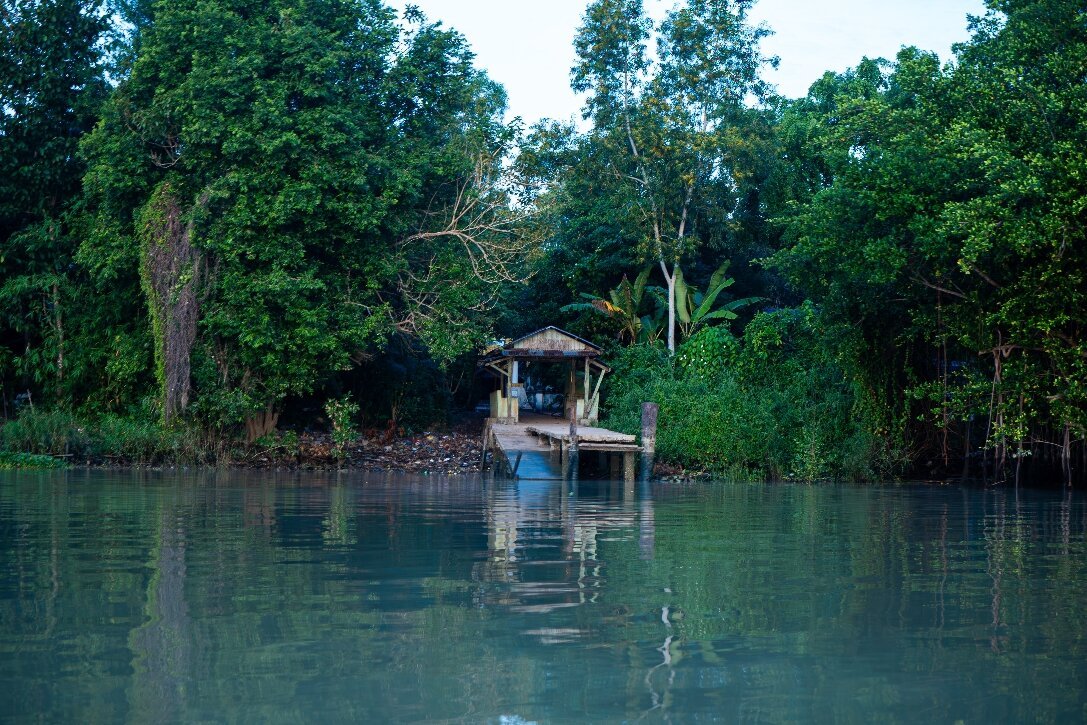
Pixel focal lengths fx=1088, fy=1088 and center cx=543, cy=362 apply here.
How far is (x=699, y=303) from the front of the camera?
3609 centimetres

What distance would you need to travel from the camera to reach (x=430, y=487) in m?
20.6

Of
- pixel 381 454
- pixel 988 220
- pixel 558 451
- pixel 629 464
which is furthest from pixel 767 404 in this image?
pixel 381 454

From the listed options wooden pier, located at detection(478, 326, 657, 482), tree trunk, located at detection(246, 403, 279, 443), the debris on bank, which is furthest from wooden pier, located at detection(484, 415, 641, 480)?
tree trunk, located at detection(246, 403, 279, 443)

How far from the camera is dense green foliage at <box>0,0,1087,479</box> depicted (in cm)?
2127

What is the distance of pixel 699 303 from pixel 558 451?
1162cm

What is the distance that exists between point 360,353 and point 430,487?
8619 mm

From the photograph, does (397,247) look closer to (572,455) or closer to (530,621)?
(572,455)

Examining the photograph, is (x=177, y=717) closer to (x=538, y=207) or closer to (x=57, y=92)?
(x=538, y=207)

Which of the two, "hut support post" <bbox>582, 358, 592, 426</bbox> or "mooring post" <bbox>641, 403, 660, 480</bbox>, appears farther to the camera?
"hut support post" <bbox>582, 358, 592, 426</bbox>

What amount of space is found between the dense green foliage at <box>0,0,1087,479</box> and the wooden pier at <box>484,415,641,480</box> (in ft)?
7.26

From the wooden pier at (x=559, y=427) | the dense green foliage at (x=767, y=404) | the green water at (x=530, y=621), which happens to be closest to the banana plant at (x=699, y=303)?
the dense green foliage at (x=767, y=404)

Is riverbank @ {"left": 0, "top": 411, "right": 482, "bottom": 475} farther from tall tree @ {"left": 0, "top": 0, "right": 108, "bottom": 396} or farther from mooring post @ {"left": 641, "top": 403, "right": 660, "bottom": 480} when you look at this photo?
mooring post @ {"left": 641, "top": 403, "right": 660, "bottom": 480}

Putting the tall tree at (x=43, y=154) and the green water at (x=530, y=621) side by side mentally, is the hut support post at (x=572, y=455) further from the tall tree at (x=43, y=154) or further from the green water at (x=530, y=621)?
the tall tree at (x=43, y=154)

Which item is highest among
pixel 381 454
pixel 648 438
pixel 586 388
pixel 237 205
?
pixel 237 205
